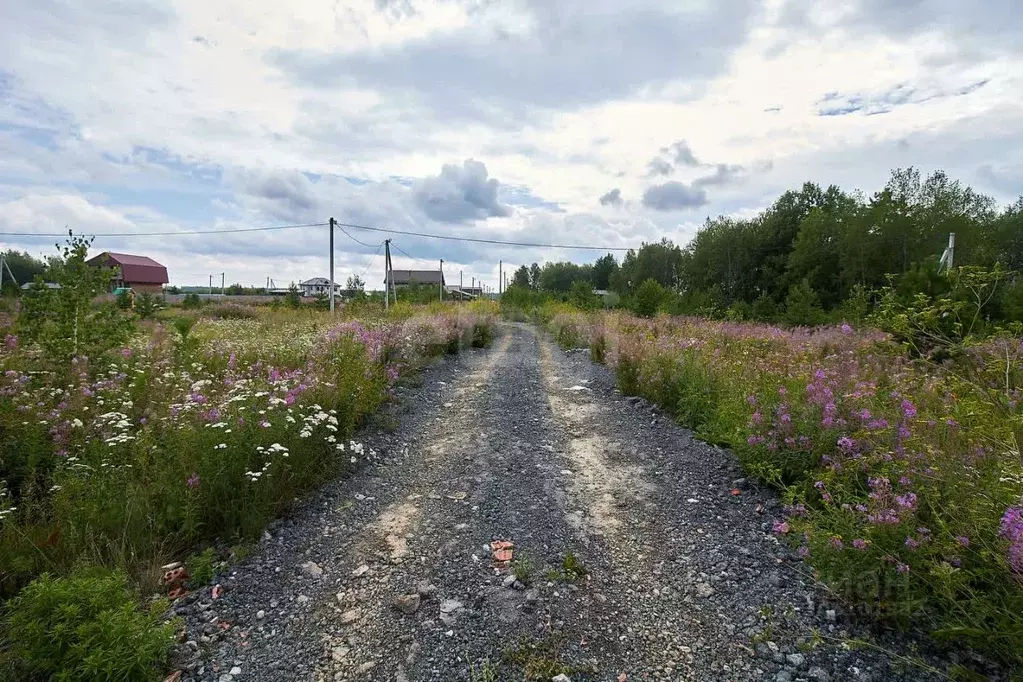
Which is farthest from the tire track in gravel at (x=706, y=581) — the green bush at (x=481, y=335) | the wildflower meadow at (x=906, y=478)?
the green bush at (x=481, y=335)

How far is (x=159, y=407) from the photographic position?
5.03 m

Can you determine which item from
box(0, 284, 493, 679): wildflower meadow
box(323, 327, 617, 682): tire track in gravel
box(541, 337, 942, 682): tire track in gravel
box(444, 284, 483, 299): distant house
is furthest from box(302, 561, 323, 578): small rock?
box(444, 284, 483, 299): distant house

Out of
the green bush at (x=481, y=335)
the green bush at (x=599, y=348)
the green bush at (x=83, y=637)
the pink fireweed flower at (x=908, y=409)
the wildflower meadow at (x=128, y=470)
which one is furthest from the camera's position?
the green bush at (x=481, y=335)

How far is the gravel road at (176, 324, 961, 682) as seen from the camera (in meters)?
2.75

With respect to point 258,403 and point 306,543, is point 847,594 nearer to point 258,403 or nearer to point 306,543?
point 306,543

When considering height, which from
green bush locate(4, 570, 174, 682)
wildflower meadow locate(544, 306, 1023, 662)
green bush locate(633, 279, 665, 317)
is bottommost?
green bush locate(4, 570, 174, 682)

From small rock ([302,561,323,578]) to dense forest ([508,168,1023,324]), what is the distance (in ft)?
41.7

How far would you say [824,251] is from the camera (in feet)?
113

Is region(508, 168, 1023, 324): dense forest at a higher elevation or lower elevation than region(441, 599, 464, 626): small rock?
higher

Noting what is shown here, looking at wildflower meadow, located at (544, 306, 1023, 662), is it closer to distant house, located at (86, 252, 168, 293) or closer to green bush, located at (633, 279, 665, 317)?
green bush, located at (633, 279, 665, 317)

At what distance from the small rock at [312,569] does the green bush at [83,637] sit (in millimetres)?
948

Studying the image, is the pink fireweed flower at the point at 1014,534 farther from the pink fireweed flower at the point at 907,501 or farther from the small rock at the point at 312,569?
the small rock at the point at 312,569

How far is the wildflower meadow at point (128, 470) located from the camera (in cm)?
265

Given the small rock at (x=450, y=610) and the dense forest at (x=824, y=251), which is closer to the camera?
the small rock at (x=450, y=610)
